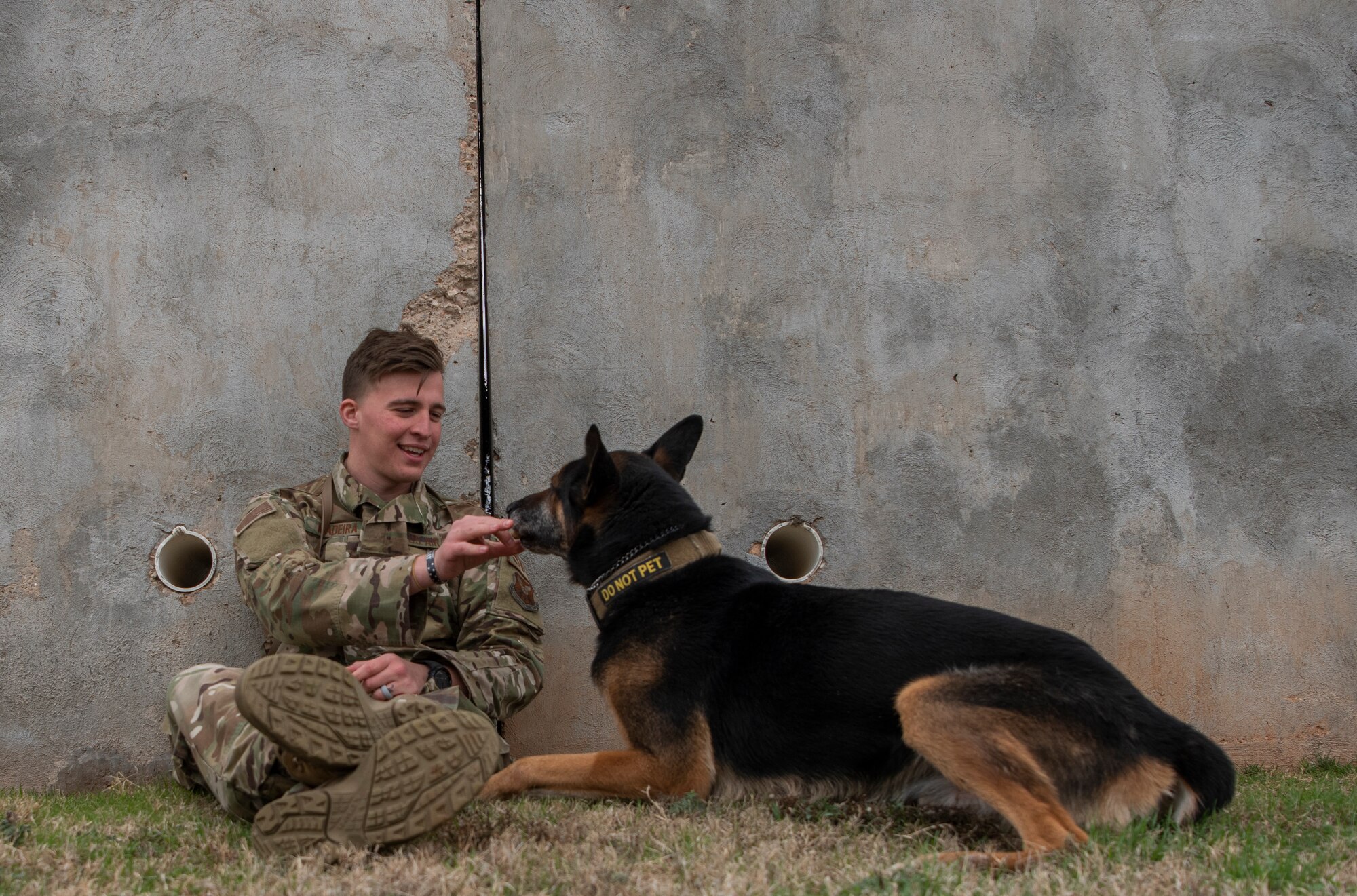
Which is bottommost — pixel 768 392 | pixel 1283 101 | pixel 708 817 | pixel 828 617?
pixel 708 817

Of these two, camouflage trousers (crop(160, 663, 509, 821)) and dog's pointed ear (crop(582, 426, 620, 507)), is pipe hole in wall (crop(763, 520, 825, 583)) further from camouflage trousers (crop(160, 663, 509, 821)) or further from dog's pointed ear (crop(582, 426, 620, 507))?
camouflage trousers (crop(160, 663, 509, 821))

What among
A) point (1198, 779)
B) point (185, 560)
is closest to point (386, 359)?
point (185, 560)

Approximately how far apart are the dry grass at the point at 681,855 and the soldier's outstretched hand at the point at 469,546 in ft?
2.58

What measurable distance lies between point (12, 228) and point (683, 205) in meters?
3.12

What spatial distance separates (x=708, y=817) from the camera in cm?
332

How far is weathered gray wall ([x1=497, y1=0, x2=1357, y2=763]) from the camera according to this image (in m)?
5.21

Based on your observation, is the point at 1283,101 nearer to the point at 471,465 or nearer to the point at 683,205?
the point at 683,205

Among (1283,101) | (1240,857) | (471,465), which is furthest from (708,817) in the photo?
(1283,101)

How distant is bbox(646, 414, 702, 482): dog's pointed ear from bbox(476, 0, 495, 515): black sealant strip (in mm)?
1026

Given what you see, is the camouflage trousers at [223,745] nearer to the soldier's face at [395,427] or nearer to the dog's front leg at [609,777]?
the dog's front leg at [609,777]

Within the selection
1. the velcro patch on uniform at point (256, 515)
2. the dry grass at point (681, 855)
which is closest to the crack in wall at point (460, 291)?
the velcro patch on uniform at point (256, 515)

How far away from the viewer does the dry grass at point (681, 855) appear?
8.42 ft

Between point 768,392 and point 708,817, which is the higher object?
point 768,392

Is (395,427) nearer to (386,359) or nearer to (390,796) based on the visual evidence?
(386,359)
